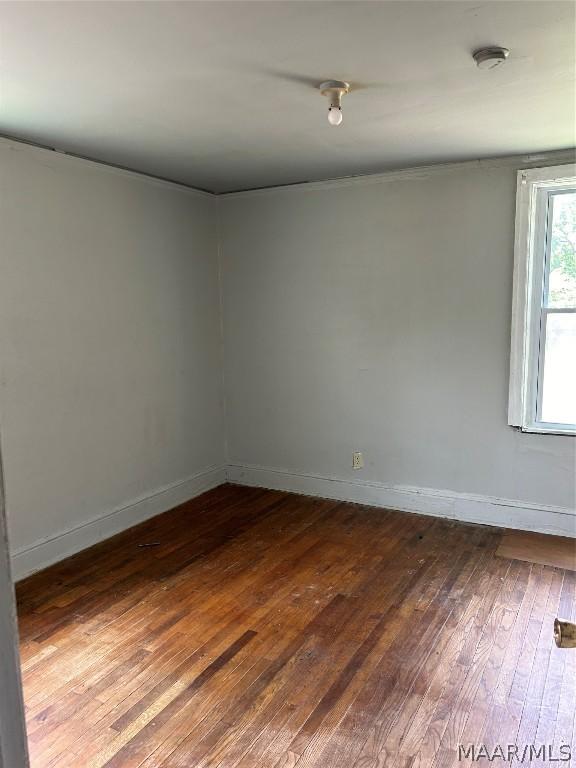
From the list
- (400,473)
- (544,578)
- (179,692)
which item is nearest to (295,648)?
(179,692)

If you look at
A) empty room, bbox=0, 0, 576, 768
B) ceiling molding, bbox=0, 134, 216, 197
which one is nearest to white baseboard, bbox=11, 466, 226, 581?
empty room, bbox=0, 0, 576, 768

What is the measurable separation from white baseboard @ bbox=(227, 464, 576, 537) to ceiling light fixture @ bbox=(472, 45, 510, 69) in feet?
8.88

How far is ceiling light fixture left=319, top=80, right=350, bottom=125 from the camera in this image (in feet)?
7.29

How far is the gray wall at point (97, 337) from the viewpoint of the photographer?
310 cm

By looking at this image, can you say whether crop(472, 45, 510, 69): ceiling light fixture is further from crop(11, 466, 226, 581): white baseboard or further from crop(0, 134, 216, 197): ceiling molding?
crop(11, 466, 226, 581): white baseboard

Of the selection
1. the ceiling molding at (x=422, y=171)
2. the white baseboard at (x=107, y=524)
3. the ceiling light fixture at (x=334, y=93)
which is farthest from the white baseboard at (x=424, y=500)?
the ceiling light fixture at (x=334, y=93)

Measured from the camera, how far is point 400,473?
4.12 meters

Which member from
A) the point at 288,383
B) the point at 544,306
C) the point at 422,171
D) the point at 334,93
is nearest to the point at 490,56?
the point at 334,93

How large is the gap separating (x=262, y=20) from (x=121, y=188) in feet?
7.26

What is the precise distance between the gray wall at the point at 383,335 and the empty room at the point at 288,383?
0.07 feet

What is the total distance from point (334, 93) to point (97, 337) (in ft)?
6.84

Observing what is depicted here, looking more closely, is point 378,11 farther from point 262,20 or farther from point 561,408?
point 561,408

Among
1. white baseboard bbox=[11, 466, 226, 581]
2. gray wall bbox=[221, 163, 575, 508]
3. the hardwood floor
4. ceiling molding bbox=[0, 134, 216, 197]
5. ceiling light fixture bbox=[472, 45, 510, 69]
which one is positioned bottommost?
the hardwood floor

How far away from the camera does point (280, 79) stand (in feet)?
7.16
